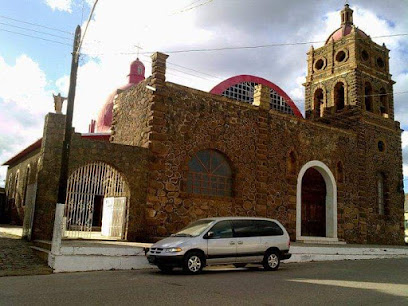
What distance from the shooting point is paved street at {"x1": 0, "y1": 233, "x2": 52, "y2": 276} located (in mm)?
10148

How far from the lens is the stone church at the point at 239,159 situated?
14.5 meters

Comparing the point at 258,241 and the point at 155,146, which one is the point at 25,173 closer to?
the point at 155,146

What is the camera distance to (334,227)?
20.7 meters

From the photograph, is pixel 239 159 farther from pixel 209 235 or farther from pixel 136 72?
pixel 136 72

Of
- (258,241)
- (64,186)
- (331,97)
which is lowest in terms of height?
(258,241)

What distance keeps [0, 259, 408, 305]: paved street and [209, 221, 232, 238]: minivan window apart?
962 mm

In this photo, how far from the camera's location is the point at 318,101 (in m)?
25.5

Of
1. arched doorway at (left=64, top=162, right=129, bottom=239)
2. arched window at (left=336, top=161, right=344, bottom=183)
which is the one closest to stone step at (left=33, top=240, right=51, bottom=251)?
arched doorway at (left=64, top=162, right=129, bottom=239)

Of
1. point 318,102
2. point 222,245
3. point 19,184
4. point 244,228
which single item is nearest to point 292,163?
point 318,102

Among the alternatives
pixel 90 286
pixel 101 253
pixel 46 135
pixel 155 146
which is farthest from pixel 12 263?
pixel 155 146

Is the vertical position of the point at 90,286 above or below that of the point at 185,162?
below

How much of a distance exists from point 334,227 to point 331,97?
7.69 meters

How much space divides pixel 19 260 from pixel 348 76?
62.8 feet

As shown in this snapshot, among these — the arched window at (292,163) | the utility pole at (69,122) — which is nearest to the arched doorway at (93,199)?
the utility pole at (69,122)
